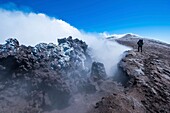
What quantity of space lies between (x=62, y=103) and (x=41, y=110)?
11.7 ft

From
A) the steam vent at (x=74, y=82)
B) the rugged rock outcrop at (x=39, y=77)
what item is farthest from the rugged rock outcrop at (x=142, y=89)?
the rugged rock outcrop at (x=39, y=77)

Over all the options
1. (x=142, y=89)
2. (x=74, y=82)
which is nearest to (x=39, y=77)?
(x=74, y=82)

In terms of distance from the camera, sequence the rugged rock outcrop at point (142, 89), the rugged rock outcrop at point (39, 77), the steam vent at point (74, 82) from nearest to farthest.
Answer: the rugged rock outcrop at point (142, 89)
the steam vent at point (74, 82)
the rugged rock outcrop at point (39, 77)

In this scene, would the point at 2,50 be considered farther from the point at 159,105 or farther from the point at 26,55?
the point at 159,105

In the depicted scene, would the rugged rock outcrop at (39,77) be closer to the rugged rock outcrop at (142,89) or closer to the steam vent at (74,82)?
the steam vent at (74,82)

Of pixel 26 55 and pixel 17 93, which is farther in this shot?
pixel 26 55

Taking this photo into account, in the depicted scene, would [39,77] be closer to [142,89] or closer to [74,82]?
[74,82]

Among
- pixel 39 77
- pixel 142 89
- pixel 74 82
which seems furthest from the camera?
pixel 74 82

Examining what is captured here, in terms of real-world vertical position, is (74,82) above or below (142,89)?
above

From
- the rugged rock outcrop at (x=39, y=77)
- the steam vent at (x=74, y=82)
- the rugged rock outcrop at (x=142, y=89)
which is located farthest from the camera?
the rugged rock outcrop at (x=39, y=77)

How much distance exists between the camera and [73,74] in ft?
143

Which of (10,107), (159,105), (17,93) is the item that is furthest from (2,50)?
(159,105)

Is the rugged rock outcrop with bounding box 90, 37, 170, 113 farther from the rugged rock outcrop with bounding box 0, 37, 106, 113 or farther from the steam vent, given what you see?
the rugged rock outcrop with bounding box 0, 37, 106, 113

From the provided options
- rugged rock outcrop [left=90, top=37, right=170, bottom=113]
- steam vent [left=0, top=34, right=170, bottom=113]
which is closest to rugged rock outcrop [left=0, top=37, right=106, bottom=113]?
steam vent [left=0, top=34, right=170, bottom=113]
